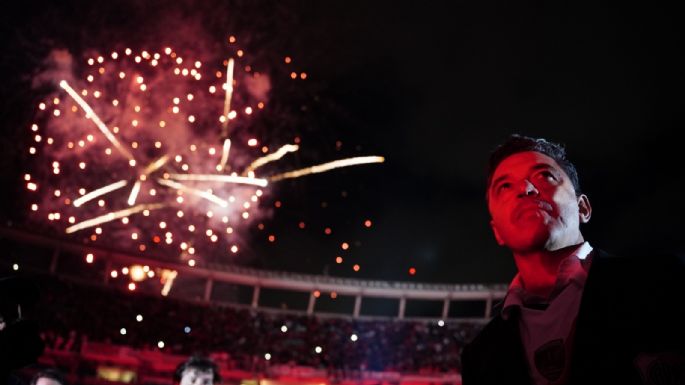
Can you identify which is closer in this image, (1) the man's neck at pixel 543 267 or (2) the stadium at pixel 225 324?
(1) the man's neck at pixel 543 267

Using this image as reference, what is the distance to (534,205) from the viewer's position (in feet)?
7.42

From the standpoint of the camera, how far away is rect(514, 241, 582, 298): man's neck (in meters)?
2.25

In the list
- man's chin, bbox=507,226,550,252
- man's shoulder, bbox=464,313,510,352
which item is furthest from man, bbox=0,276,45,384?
man's chin, bbox=507,226,550,252

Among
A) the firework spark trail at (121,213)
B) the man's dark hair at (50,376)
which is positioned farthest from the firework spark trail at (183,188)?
the man's dark hair at (50,376)

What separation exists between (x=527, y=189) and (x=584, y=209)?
1.22 ft

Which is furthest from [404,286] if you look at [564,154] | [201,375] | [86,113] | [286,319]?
[564,154]

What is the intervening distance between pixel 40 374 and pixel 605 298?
6563 millimetres

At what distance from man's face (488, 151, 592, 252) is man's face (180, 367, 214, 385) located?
4694 mm

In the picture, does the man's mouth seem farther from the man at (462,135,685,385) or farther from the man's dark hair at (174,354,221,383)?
the man's dark hair at (174,354,221,383)

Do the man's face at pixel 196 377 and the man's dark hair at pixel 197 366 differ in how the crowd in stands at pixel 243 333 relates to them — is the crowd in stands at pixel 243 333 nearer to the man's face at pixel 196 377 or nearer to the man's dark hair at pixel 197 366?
the man's dark hair at pixel 197 366

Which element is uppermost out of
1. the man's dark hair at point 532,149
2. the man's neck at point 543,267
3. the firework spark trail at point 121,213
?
the firework spark trail at point 121,213

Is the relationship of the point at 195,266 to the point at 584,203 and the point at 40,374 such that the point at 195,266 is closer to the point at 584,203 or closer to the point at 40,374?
the point at 40,374

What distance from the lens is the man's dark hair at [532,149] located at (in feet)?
8.27

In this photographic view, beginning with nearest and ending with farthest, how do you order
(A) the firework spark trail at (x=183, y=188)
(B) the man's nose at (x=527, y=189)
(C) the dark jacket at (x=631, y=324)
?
(C) the dark jacket at (x=631, y=324), (B) the man's nose at (x=527, y=189), (A) the firework spark trail at (x=183, y=188)
